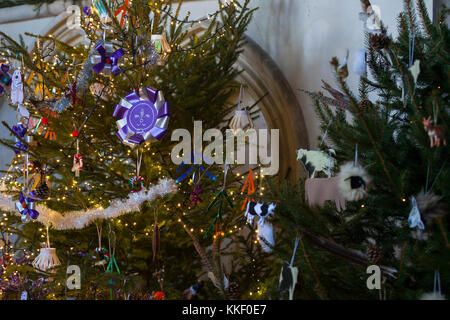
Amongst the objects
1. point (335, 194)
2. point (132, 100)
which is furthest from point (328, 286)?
point (132, 100)

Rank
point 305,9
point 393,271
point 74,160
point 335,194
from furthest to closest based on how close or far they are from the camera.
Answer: point 305,9
point 74,160
point 335,194
point 393,271

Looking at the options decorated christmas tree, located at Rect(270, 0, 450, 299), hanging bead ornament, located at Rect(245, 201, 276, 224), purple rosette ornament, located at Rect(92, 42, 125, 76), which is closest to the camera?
decorated christmas tree, located at Rect(270, 0, 450, 299)

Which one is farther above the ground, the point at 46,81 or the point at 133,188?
the point at 46,81

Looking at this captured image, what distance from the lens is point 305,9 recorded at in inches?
110

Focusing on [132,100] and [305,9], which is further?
[305,9]

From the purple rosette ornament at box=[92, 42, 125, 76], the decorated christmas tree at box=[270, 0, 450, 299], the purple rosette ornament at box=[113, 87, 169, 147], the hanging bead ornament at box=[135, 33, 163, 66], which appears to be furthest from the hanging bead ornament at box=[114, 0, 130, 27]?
the decorated christmas tree at box=[270, 0, 450, 299]

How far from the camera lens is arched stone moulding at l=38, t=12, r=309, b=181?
2811 millimetres

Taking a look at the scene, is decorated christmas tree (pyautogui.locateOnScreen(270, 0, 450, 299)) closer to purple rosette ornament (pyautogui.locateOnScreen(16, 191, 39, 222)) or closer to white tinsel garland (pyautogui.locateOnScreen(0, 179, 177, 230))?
white tinsel garland (pyautogui.locateOnScreen(0, 179, 177, 230))

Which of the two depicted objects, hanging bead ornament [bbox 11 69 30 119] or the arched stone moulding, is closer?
hanging bead ornament [bbox 11 69 30 119]

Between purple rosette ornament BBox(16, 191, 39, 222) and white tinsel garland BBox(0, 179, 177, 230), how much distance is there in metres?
0.05

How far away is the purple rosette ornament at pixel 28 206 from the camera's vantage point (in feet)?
6.68

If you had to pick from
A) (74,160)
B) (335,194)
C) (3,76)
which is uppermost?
(3,76)
